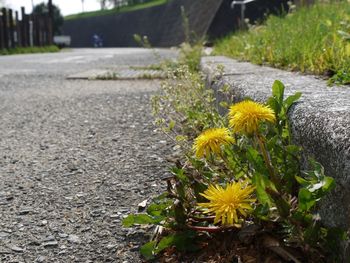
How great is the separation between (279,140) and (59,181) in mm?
1054

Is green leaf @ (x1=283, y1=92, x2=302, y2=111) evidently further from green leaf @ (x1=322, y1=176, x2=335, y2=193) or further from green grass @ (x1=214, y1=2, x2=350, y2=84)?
green grass @ (x1=214, y1=2, x2=350, y2=84)

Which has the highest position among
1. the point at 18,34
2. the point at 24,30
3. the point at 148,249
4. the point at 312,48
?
the point at 24,30

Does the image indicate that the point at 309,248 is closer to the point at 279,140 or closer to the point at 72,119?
the point at 279,140

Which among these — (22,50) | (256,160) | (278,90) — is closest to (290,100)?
(278,90)

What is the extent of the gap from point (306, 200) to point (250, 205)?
147mm

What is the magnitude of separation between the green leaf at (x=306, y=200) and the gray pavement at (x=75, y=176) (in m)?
0.54

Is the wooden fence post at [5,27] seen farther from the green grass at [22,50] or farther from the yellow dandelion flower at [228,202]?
the yellow dandelion flower at [228,202]

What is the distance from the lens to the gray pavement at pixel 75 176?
1.51 meters

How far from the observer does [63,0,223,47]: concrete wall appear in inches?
1142

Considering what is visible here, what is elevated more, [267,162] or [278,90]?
[278,90]

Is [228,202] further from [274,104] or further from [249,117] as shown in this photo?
[274,104]

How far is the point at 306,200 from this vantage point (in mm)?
1103

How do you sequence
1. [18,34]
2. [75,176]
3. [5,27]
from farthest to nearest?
→ [18,34] < [5,27] < [75,176]

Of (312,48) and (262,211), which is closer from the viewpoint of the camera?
(262,211)
